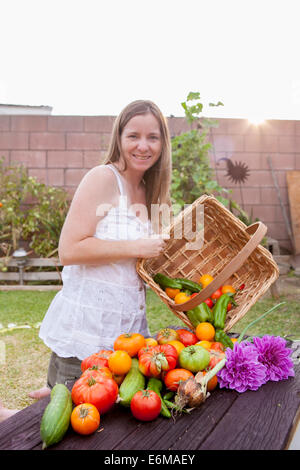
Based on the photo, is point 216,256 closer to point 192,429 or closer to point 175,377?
point 175,377

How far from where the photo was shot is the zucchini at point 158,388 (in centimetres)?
98

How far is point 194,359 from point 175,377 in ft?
0.26

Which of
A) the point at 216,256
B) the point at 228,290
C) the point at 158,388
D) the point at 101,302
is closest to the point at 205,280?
the point at 228,290

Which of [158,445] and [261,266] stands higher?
[261,266]

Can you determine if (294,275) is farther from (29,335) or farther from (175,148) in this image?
(29,335)

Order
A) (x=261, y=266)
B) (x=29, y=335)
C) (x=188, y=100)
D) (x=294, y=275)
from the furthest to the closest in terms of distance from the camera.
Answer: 1. (x=294, y=275)
2. (x=188, y=100)
3. (x=29, y=335)
4. (x=261, y=266)

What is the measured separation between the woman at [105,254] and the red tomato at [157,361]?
0.44 meters

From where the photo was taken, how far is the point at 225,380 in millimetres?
1144

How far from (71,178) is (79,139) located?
592 millimetres

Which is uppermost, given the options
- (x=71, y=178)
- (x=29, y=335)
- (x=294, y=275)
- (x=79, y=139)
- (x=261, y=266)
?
(x=79, y=139)

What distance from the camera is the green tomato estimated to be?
1117 millimetres

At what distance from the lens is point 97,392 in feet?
3.14

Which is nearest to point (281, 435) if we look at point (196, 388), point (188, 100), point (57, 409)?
point (196, 388)

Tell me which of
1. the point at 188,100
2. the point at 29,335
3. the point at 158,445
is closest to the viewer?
the point at 158,445
